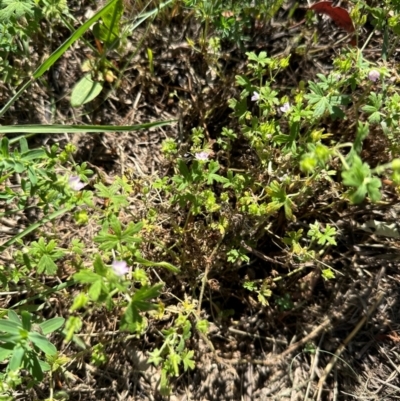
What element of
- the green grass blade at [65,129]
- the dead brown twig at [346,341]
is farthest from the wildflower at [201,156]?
the dead brown twig at [346,341]

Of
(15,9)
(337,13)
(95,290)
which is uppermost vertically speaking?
(337,13)

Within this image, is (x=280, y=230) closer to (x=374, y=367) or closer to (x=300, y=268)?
(x=300, y=268)

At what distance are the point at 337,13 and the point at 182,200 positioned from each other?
159 centimetres

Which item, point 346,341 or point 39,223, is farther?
point 346,341

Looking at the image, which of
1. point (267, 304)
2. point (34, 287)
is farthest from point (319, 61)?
point (34, 287)

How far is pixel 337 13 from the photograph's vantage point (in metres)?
2.88

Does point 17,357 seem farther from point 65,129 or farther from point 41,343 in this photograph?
point 65,129

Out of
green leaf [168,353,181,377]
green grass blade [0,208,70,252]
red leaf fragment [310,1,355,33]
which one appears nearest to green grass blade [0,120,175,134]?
green grass blade [0,208,70,252]

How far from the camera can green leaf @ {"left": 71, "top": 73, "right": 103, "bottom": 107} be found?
2865mm

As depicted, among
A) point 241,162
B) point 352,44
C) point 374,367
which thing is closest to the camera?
point 374,367

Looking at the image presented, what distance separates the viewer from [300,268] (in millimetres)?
2428

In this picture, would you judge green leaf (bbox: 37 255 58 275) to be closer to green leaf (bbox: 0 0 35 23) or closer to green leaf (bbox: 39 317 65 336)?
green leaf (bbox: 39 317 65 336)

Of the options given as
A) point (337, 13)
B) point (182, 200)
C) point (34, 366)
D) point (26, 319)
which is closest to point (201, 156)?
point (182, 200)

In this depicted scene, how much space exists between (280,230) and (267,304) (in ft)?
1.42
